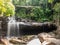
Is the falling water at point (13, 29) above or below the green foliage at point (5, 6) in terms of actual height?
below

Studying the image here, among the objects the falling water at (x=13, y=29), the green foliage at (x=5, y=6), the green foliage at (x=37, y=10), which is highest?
Answer: the green foliage at (x=37, y=10)

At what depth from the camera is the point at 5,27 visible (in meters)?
13.5

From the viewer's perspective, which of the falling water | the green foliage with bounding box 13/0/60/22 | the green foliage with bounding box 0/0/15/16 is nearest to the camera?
the green foliage with bounding box 0/0/15/16

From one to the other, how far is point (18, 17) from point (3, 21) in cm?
289

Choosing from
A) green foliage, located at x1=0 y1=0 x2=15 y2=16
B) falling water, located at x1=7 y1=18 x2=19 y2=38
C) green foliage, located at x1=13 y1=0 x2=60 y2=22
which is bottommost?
falling water, located at x1=7 y1=18 x2=19 y2=38

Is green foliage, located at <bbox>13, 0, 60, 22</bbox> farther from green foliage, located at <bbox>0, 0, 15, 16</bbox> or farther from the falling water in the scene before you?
green foliage, located at <bbox>0, 0, 15, 16</bbox>

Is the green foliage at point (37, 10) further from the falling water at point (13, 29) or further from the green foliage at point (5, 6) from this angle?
the green foliage at point (5, 6)

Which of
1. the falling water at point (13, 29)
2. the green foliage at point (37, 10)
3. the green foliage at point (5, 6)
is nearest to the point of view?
the green foliage at point (5, 6)

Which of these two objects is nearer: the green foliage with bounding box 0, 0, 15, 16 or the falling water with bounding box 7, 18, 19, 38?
the green foliage with bounding box 0, 0, 15, 16

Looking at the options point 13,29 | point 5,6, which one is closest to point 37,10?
point 13,29

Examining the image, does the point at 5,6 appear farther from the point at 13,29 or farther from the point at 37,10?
the point at 37,10

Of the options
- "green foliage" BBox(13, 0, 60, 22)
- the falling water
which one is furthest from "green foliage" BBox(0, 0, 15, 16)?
"green foliage" BBox(13, 0, 60, 22)

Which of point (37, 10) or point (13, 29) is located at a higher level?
point (37, 10)

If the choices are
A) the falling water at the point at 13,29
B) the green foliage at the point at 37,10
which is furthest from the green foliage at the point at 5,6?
the green foliage at the point at 37,10
